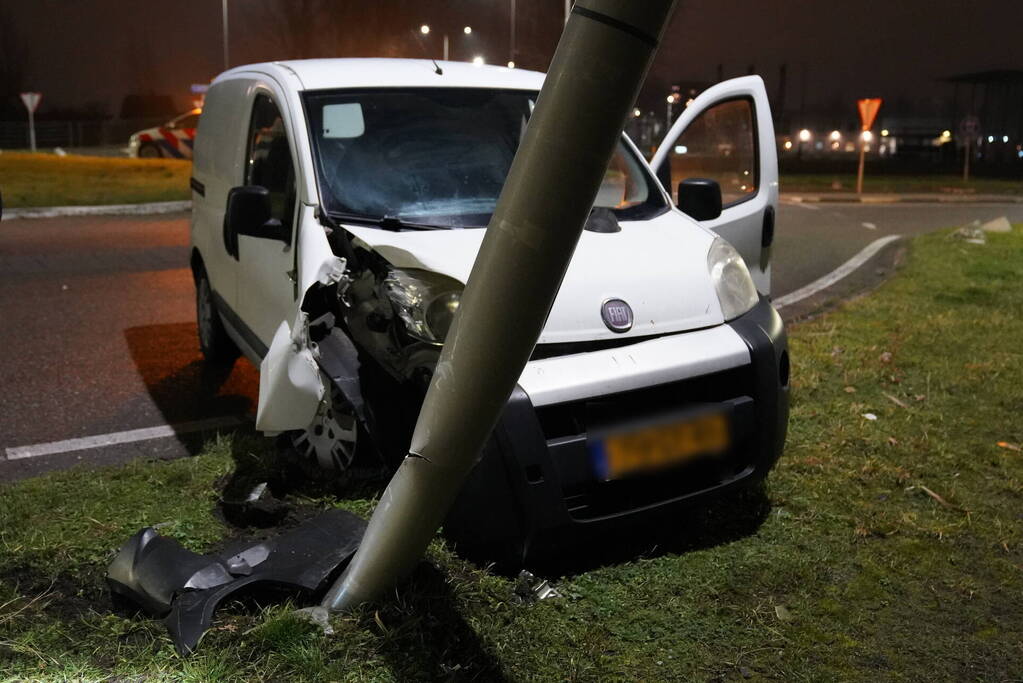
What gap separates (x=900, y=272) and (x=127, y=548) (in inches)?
352

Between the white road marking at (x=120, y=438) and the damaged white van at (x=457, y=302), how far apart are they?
474 mm

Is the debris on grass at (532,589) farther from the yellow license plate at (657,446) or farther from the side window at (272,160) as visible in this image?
the side window at (272,160)

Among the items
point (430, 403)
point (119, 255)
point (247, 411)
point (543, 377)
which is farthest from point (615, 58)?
point (119, 255)

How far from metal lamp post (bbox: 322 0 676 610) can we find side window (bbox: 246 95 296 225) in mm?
2227

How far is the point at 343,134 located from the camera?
468 cm

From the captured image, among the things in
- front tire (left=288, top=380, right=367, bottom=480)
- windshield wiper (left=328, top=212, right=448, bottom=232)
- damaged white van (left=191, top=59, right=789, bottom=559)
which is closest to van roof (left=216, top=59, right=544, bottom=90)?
damaged white van (left=191, top=59, right=789, bottom=559)

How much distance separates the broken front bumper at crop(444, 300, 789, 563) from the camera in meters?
3.29

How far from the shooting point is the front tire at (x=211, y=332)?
6.20 meters

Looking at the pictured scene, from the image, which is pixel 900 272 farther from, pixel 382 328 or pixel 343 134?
pixel 382 328

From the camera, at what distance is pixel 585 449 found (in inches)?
132

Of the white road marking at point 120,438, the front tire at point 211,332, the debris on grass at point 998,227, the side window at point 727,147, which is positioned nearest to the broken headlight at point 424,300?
the white road marking at point 120,438

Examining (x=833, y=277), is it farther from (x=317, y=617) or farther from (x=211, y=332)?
(x=317, y=617)

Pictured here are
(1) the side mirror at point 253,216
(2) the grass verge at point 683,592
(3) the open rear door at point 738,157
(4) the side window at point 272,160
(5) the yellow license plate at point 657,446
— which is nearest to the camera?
(2) the grass verge at point 683,592

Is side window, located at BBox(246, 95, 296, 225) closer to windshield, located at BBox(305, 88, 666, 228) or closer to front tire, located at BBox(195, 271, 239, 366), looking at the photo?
windshield, located at BBox(305, 88, 666, 228)
